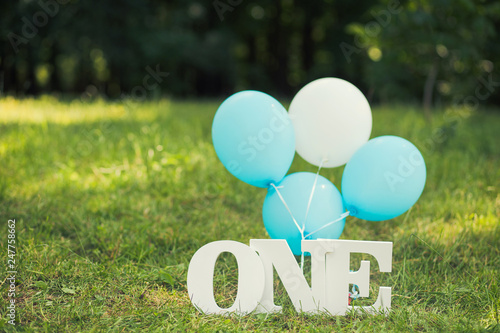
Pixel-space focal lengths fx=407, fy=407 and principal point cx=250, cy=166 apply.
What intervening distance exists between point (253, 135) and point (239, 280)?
2.19 ft

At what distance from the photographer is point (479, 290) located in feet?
6.50

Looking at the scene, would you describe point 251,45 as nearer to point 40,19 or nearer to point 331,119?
point 40,19

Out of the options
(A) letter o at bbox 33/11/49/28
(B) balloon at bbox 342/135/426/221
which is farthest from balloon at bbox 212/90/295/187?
(A) letter o at bbox 33/11/49/28

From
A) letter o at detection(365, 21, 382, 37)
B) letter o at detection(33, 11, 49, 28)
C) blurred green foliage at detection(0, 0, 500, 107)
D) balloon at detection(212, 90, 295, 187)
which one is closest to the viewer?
balloon at detection(212, 90, 295, 187)

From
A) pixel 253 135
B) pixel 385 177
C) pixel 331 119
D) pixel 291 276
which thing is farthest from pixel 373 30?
pixel 291 276

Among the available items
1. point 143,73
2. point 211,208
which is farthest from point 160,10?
point 211,208

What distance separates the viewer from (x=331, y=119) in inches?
82.7

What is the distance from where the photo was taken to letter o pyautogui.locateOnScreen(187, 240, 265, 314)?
1795mm

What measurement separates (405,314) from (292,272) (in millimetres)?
523

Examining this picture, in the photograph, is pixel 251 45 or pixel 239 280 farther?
pixel 251 45

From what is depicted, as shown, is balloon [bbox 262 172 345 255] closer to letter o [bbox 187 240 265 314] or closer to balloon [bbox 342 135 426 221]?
balloon [bbox 342 135 426 221]

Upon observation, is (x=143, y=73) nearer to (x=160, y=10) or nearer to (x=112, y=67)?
(x=112, y=67)

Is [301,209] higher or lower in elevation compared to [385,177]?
lower

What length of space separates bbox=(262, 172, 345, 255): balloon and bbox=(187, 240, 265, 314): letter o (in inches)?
12.0
